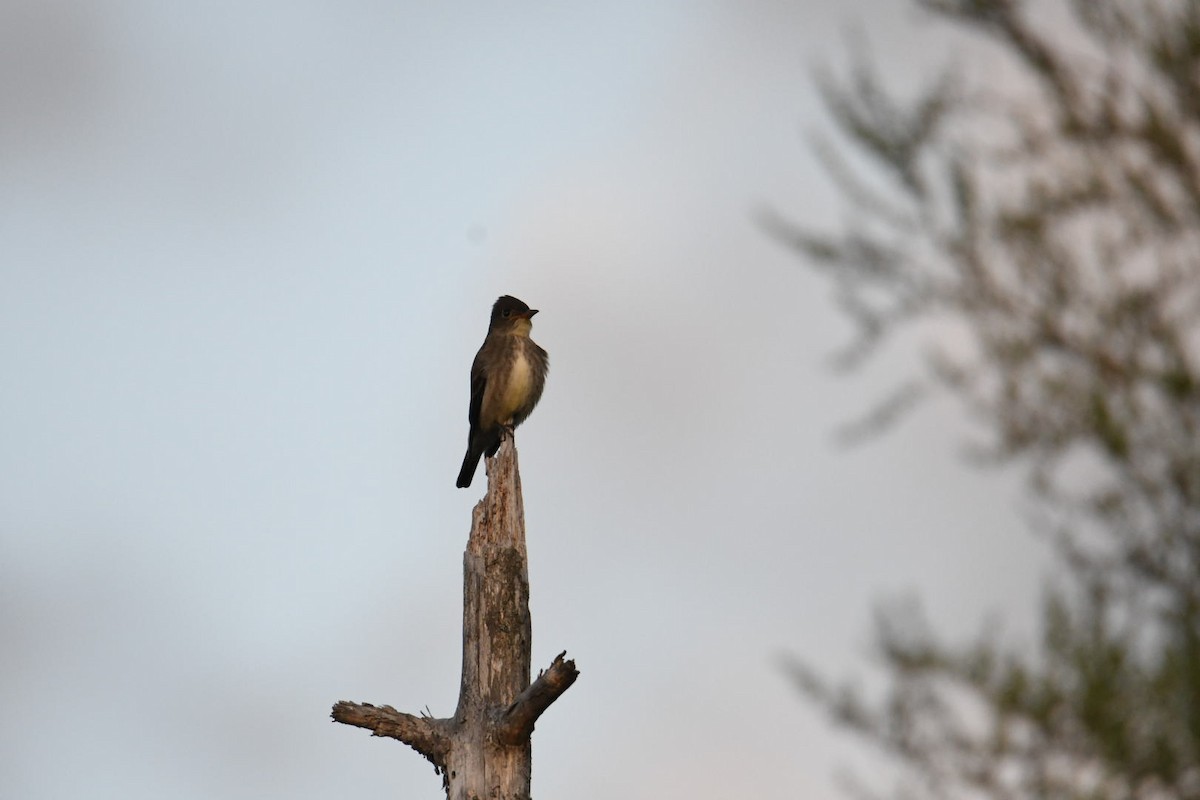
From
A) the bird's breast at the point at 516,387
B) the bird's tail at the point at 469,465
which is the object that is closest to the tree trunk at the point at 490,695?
the bird's breast at the point at 516,387

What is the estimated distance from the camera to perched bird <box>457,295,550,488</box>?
1159cm

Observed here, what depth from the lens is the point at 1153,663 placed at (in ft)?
14.3

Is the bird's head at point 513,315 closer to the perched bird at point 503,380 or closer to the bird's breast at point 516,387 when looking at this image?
the perched bird at point 503,380

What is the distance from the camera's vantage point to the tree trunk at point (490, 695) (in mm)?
7020

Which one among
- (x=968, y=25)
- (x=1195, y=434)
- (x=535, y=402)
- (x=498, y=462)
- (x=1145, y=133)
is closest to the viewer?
(x=1195, y=434)

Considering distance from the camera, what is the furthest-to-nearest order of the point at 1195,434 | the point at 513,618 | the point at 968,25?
1. the point at 513,618
2. the point at 968,25
3. the point at 1195,434

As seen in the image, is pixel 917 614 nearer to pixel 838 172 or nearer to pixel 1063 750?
pixel 1063 750

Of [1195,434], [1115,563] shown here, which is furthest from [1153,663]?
[1195,434]

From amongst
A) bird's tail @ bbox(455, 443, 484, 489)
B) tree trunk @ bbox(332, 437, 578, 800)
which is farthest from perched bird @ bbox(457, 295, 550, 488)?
tree trunk @ bbox(332, 437, 578, 800)

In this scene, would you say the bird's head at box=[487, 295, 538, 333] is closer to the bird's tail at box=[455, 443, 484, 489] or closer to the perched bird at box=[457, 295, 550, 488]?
the perched bird at box=[457, 295, 550, 488]

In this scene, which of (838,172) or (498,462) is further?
(498,462)

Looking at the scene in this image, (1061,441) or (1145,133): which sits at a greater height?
(1145,133)

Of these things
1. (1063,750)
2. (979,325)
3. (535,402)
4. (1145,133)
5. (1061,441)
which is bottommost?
(1063,750)

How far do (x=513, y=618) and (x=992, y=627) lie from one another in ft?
10.6
